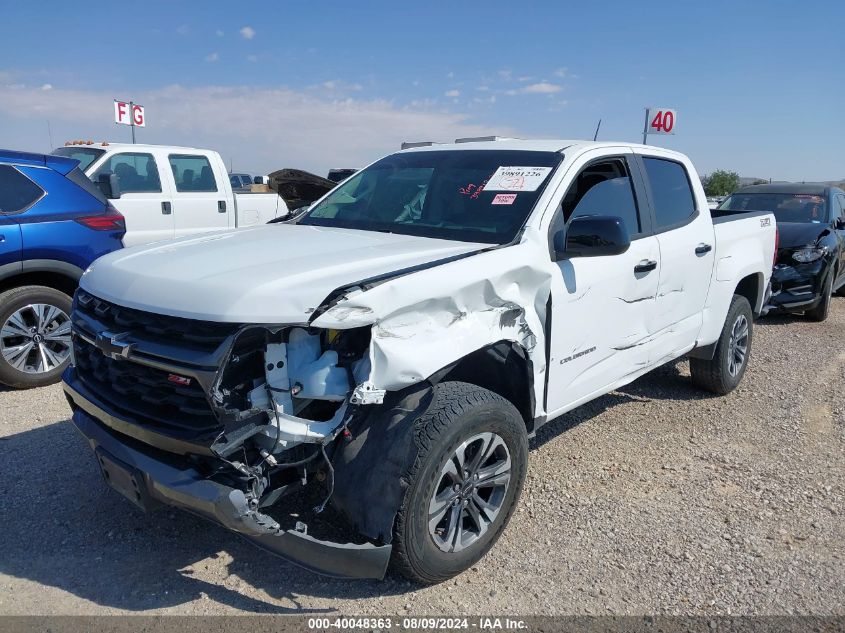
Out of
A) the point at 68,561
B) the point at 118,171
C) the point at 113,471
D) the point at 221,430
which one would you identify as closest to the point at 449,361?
the point at 221,430

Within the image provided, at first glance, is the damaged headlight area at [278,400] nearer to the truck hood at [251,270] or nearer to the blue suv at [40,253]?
the truck hood at [251,270]

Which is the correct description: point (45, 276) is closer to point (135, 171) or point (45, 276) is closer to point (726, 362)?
point (135, 171)

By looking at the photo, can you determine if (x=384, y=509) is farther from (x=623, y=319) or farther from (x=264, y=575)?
(x=623, y=319)

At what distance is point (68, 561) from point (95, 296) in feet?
4.11

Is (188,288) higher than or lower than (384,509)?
higher

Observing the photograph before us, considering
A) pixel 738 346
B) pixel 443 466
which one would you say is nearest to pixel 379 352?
pixel 443 466

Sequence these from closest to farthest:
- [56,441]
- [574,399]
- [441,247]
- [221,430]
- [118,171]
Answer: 1. [221,430]
2. [441,247]
3. [574,399]
4. [56,441]
5. [118,171]

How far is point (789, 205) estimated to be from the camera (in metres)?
9.75

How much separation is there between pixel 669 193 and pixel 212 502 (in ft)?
12.1

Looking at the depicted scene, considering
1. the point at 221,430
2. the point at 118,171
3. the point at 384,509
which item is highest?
the point at 118,171

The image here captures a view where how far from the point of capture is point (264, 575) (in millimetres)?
3000

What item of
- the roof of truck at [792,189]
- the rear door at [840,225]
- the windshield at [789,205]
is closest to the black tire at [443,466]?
the windshield at [789,205]

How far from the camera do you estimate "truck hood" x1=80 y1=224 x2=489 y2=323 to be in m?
2.44

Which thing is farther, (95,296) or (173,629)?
(95,296)
